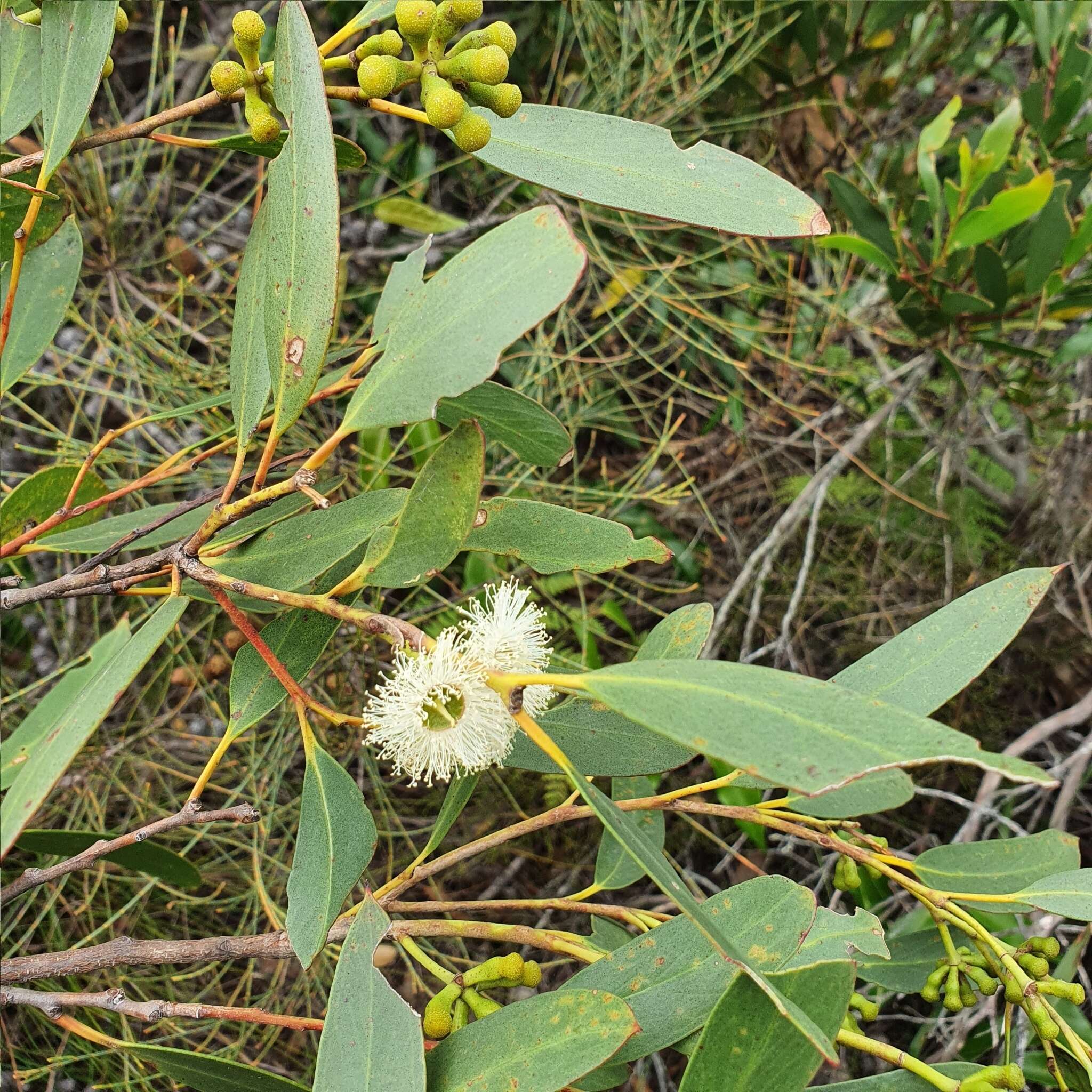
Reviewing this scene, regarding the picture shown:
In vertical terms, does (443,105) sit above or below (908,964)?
above

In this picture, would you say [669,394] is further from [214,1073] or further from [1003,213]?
[214,1073]

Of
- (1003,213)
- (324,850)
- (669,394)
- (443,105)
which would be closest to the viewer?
(443,105)

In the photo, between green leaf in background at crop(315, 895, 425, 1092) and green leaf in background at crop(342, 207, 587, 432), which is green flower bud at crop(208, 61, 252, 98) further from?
green leaf in background at crop(315, 895, 425, 1092)

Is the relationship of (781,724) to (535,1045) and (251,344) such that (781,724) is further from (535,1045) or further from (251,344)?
(251,344)

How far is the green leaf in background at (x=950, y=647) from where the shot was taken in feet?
2.05

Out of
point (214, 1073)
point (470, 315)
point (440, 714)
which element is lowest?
point (214, 1073)

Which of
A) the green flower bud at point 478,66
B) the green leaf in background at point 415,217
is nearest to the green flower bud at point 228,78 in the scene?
the green flower bud at point 478,66

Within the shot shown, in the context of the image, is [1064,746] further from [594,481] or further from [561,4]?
[561,4]

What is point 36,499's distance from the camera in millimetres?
819

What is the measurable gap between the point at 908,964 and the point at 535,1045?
42cm

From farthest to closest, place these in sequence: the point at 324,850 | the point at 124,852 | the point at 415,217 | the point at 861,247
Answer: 1. the point at 415,217
2. the point at 861,247
3. the point at 124,852
4. the point at 324,850

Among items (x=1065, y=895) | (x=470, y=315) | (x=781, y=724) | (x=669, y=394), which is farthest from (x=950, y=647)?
(x=669, y=394)

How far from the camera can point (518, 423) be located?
70cm

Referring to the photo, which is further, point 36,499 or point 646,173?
point 36,499
